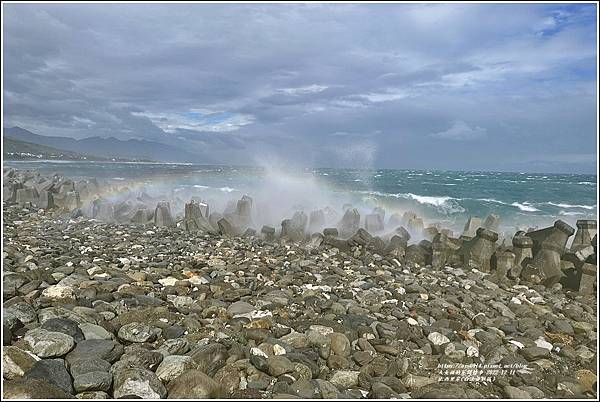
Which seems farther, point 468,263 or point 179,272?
point 468,263

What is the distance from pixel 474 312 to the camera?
4520 mm

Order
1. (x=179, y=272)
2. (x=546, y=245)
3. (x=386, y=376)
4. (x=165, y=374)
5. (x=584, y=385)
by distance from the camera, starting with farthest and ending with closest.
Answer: (x=546, y=245), (x=179, y=272), (x=584, y=385), (x=386, y=376), (x=165, y=374)

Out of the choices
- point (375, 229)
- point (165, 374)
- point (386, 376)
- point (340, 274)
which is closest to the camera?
point (165, 374)

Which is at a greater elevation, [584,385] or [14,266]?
Result: [14,266]

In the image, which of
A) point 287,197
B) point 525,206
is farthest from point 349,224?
point 525,206

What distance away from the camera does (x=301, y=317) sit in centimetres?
372

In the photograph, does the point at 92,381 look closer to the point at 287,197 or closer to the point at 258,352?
the point at 258,352

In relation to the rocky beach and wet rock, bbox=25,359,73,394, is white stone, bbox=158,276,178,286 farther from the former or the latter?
wet rock, bbox=25,359,73,394

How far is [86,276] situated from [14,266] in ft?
2.77

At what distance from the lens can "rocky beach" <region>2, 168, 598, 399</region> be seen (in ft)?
8.23

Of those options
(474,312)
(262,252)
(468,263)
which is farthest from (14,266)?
(468,263)

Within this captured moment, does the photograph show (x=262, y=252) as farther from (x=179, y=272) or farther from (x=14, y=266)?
(x=14, y=266)

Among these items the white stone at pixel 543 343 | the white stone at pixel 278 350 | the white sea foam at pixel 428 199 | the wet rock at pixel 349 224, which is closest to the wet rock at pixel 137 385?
the white stone at pixel 278 350

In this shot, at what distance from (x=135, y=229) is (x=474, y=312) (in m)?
7.50
